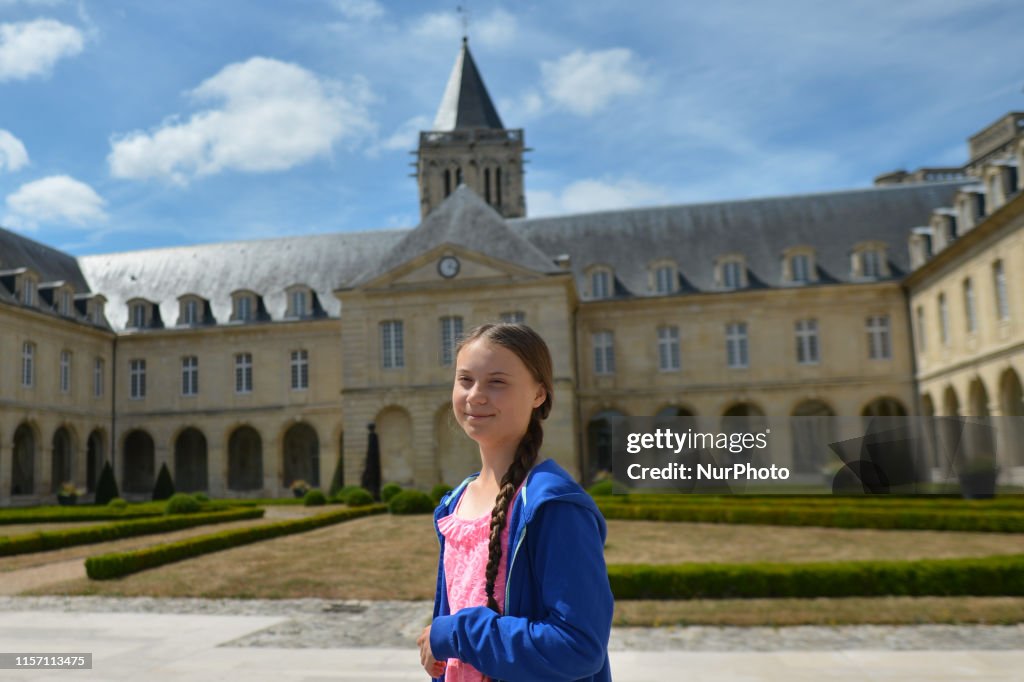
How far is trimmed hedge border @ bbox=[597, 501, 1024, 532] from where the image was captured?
538 inches

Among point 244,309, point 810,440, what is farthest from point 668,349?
A: point 810,440

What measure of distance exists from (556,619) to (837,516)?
1420 cm

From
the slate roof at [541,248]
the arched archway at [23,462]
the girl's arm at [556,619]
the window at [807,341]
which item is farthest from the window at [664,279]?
the girl's arm at [556,619]

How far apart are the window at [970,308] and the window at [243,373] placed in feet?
82.9

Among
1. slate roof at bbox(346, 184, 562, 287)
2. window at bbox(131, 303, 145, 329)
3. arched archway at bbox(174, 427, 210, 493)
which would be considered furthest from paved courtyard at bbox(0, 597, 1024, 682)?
arched archway at bbox(174, 427, 210, 493)

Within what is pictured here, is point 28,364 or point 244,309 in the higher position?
point 244,309

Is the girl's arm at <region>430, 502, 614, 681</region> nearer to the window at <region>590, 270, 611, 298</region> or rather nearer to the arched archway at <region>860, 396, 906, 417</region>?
the window at <region>590, 270, 611, 298</region>

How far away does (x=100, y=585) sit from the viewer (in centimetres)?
1093

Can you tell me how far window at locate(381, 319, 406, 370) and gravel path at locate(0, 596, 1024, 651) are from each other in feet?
65.8

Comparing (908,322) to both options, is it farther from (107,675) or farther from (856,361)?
(107,675)

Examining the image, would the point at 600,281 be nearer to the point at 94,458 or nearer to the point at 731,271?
the point at 731,271

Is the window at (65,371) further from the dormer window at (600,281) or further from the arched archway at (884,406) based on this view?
the arched archway at (884,406)

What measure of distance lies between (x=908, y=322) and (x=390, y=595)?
25074mm

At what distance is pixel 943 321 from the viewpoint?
2739 centimetres
